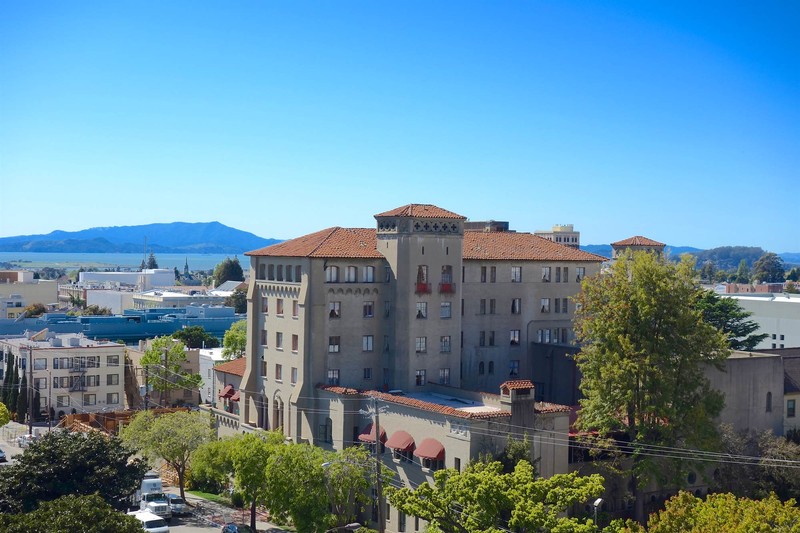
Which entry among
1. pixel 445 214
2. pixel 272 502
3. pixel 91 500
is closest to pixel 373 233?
pixel 445 214

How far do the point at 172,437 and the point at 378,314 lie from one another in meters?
17.3

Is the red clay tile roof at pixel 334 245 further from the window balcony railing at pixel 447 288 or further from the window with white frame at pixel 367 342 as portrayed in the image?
the window with white frame at pixel 367 342

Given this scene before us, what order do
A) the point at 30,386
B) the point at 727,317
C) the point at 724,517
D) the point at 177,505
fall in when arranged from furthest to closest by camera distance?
the point at 727,317 → the point at 30,386 → the point at 177,505 → the point at 724,517

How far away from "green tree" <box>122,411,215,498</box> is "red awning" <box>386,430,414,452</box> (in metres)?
17.1

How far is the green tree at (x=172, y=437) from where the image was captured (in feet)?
229

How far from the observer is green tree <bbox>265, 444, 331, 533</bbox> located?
5678cm

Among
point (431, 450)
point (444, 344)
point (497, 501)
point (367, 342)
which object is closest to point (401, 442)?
point (431, 450)

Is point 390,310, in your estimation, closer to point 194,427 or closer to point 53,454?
point 194,427

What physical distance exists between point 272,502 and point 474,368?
2184 cm

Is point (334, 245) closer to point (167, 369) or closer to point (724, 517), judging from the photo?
point (724, 517)

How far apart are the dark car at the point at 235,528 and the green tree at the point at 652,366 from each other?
73.6 ft

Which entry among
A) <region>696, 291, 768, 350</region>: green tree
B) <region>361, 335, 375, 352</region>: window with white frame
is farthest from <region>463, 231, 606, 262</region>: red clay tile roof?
<region>696, 291, 768, 350</region>: green tree

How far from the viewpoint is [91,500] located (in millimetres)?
44156

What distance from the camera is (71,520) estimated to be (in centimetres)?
4106
